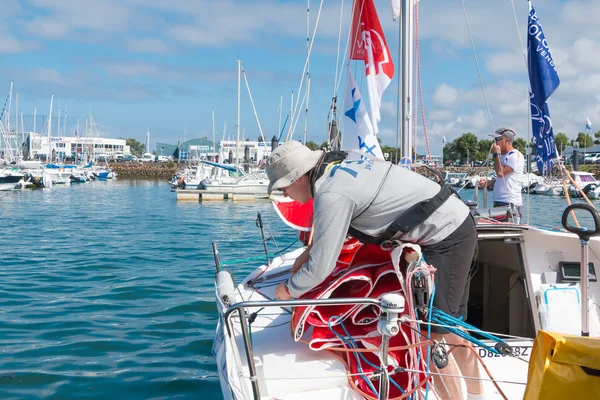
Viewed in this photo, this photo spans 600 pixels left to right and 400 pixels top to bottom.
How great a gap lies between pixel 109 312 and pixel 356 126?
4.32 meters

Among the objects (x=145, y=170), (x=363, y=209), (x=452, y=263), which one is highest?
(x=145, y=170)

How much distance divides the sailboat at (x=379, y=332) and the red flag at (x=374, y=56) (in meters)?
3.70

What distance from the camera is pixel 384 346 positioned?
2.84 meters

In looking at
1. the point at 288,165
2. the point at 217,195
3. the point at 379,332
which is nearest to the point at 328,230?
the point at 288,165

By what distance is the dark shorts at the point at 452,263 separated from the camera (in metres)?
3.48

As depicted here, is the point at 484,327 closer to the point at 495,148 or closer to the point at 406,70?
the point at 495,148

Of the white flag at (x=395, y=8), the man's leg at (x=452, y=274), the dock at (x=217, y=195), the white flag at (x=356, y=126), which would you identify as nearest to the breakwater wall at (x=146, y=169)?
the dock at (x=217, y=195)

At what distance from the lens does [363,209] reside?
329cm

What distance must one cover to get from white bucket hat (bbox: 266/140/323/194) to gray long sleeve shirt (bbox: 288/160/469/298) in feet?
0.58

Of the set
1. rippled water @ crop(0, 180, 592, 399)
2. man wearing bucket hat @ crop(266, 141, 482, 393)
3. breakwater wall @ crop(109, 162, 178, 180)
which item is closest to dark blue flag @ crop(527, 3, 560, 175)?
man wearing bucket hat @ crop(266, 141, 482, 393)

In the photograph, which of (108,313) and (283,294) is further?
(108,313)

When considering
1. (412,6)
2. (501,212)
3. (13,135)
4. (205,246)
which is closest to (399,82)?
(412,6)

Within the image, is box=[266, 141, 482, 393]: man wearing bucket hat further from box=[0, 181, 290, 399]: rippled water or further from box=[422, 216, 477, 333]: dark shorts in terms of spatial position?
box=[0, 181, 290, 399]: rippled water

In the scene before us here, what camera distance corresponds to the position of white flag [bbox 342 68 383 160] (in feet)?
25.8
